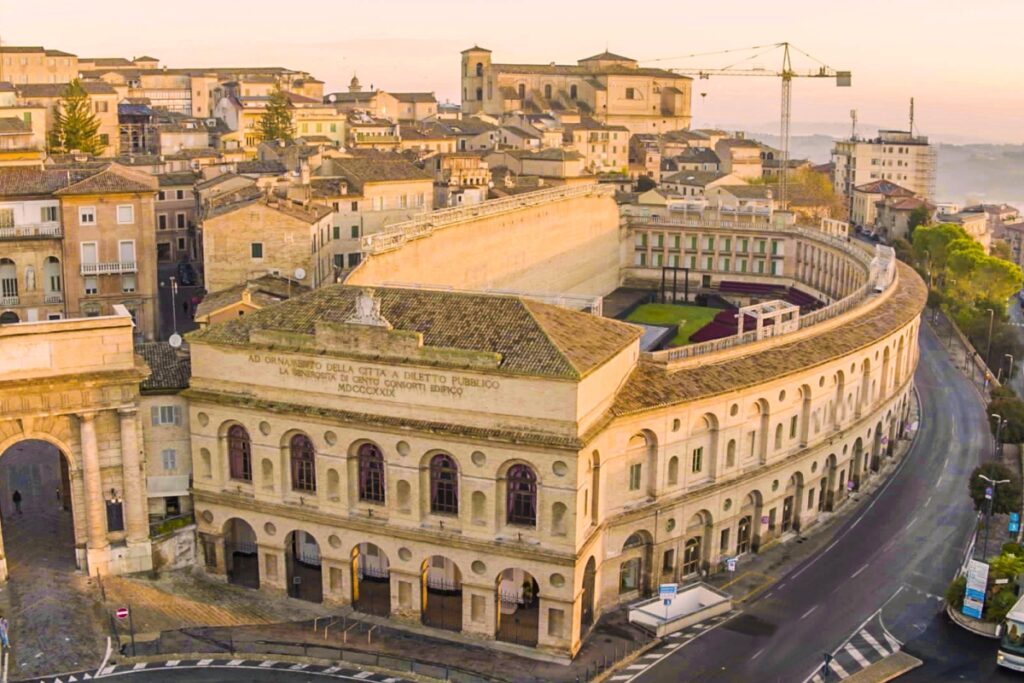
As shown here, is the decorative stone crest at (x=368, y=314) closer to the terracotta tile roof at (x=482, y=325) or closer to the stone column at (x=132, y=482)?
the terracotta tile roof at (x=482, y=325)

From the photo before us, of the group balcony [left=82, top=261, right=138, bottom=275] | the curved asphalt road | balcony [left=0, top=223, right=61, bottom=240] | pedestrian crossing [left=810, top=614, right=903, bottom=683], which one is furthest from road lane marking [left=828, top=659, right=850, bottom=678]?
balcony [left=0, top=223, right=61, bottom=240]

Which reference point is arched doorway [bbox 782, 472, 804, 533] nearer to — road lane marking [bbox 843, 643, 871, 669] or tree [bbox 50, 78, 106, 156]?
road lane marking [bbox 843, 643, 871, 669]

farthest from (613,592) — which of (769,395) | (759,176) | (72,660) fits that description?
(759,176)

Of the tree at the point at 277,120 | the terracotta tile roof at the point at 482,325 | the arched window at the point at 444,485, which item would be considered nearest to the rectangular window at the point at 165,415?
the terracotta tile roof at the point at 482,325

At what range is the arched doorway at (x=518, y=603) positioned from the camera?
176 ft

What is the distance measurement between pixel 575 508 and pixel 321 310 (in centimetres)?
1581

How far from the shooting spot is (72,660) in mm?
48750

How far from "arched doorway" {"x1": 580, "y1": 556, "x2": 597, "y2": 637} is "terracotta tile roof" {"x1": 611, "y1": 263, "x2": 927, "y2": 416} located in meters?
7.50

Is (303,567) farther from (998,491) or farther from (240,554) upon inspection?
(998,491)

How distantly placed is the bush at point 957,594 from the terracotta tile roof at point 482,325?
19.5 m

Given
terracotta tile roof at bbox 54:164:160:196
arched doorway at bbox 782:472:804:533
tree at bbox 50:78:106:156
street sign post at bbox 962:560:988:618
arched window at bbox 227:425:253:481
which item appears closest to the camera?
street sign post at bbox 962:560:988:618

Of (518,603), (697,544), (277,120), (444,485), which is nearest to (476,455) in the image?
(444,485)

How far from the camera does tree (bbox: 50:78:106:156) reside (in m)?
123

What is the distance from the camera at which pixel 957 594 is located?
56.5m
